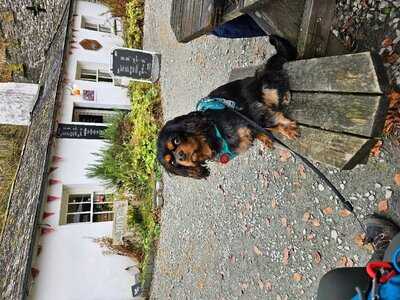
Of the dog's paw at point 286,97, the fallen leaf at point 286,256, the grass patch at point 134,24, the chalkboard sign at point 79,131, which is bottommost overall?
the fallen leaf at point 286,256

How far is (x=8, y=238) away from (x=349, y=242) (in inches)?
352

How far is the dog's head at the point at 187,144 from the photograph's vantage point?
2.71 meters

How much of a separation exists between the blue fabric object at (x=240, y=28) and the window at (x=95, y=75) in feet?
28.7

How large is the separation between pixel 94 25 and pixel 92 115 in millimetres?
3440

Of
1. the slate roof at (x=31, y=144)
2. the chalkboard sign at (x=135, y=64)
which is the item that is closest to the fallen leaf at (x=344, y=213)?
the slate roof at (x=31, y=144)

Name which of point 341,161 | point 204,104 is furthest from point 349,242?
point 204,104

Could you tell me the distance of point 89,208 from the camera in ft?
33.3

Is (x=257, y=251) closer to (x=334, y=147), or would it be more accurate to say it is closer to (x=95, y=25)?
(x=334, y=147)

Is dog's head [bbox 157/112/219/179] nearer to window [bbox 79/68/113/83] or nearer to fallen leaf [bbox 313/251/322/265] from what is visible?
fallen leaf [bbox 313/251/322/265]

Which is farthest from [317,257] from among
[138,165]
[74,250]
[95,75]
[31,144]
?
[31,144]

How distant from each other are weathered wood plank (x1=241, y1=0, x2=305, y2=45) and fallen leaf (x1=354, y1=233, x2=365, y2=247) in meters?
2.19

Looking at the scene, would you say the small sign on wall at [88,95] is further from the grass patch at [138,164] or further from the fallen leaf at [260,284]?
the fallen leaf at [260,284]

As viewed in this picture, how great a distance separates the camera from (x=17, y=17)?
14117mm

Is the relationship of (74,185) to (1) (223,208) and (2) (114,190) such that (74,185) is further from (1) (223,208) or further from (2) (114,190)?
(1) (223,208)
